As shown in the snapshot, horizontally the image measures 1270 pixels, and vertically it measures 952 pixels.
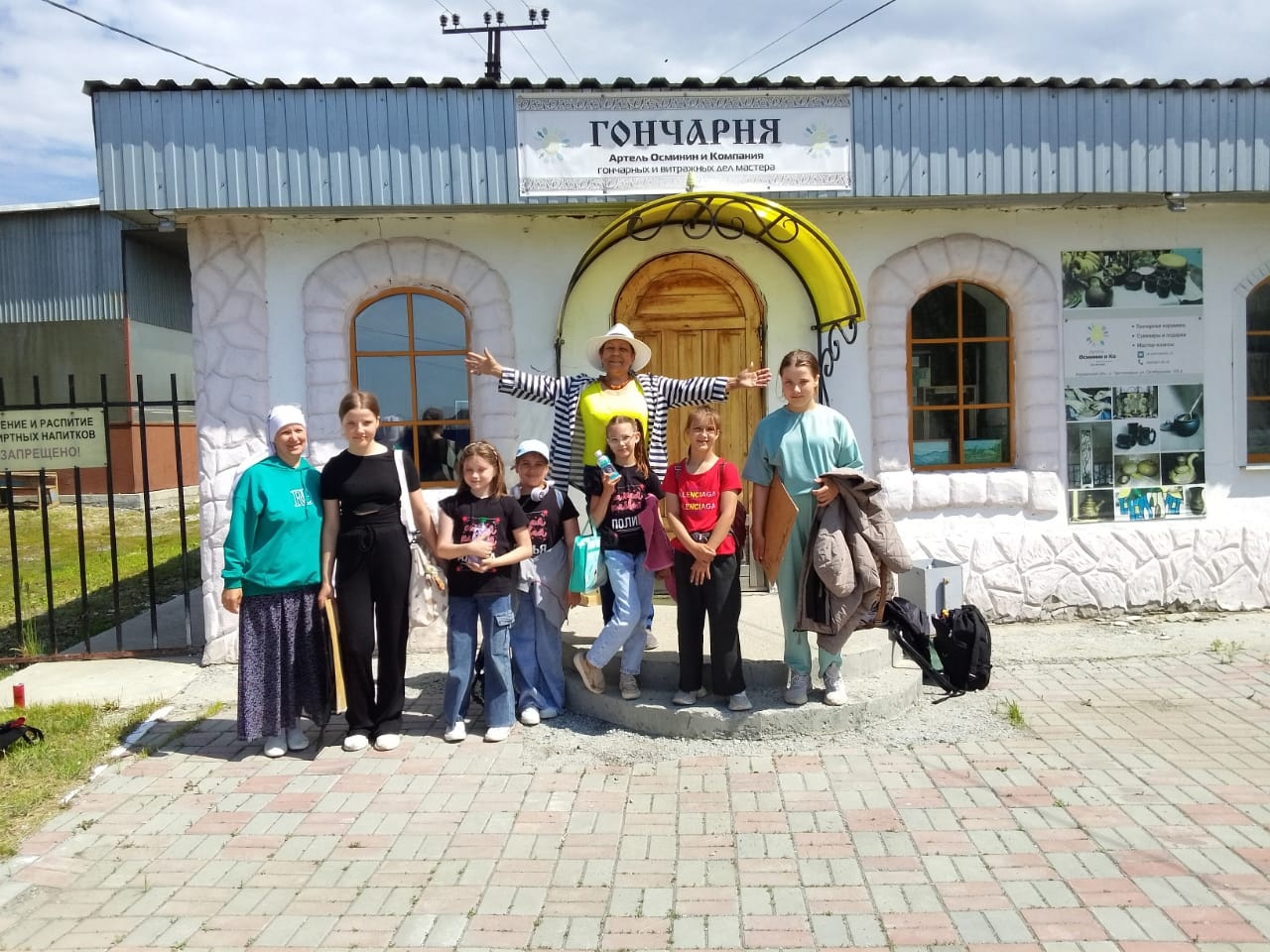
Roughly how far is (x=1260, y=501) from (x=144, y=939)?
25.9 ft

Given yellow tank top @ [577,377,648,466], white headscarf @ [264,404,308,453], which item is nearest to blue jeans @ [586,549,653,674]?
yellow tank top @ [577,377,648,466]

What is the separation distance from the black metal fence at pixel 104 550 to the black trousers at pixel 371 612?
2.07 metres

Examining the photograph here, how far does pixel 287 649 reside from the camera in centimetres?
491

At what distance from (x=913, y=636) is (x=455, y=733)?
2646 millimetres

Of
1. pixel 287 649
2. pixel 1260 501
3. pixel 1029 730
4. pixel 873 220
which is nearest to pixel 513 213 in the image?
pixel 873 220

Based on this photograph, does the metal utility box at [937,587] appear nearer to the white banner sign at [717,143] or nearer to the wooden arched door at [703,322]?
the wooden arched door at [703,322]

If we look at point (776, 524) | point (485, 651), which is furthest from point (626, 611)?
point (776, 524)

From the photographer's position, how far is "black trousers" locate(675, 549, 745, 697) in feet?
16.0

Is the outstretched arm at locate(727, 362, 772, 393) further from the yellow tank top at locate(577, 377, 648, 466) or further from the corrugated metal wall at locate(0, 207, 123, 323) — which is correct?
the corrugated metal wall at locate(0, 207, 123, 323)

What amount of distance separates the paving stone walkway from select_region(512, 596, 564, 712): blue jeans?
1.13ft

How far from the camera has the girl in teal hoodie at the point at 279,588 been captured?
15.6 feet

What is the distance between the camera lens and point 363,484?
4855 millimetres

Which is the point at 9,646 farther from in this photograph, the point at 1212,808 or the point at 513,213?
the point at 1212,808

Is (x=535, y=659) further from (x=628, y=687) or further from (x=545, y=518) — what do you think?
(x=545, y=518)
